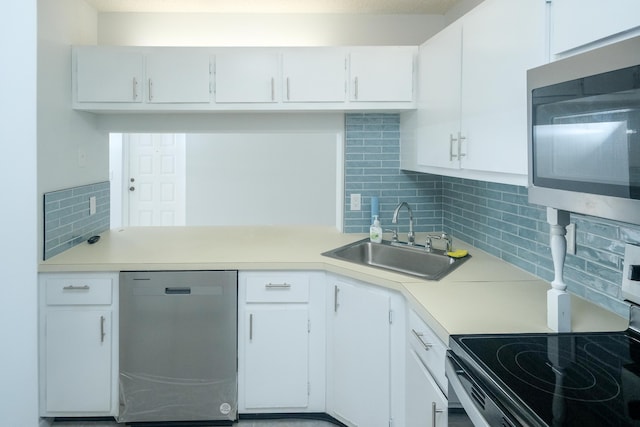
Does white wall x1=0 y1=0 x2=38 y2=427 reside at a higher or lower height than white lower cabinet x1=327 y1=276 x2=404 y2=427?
higher

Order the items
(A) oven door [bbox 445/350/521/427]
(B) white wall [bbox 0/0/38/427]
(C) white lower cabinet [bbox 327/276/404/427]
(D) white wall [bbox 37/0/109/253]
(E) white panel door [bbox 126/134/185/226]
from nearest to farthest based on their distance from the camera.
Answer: (B) white wall [bbox 0/0/38/427]
(A) oven door [bbox 445/350/521/427]
(C) white lower cabinet [bbox 327/276/404/427]
(D) white wall [bbox 37/0/109/253]
(E) white panel door [bbox 126/134/185/226]

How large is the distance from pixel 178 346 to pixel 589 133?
2021 millimetres

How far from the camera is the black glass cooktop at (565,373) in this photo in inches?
37.1

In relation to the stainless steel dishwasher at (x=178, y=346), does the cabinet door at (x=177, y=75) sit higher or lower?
higher

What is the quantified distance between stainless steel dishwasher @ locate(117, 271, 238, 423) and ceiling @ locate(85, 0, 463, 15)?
156 cm

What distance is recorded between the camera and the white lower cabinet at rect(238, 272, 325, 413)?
7.84 ft

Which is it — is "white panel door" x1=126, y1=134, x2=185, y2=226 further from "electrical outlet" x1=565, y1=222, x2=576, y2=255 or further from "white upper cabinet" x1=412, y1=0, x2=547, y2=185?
"electrical outlet" x1=565, y1=222, x2=576, y2=255

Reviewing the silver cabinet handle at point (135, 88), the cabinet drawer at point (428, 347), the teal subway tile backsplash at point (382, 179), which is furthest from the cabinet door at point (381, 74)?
the cabinet drawer at point (428, 347)

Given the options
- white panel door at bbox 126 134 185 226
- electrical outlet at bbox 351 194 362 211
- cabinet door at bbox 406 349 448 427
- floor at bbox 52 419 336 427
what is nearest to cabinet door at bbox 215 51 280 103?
electrical outlet at bbox 351 194 362 211

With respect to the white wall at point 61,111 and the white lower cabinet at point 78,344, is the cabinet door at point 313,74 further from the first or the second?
the white lower cabinet at point 78,344

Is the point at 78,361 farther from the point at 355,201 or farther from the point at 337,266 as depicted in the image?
the point at 355,201

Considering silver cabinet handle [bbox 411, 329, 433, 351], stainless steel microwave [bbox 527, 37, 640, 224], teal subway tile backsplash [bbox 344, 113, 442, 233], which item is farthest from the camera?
teal subway tile backsplash [bbox 344, 113, 442, 233]

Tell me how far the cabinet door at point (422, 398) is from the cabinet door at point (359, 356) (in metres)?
0.24

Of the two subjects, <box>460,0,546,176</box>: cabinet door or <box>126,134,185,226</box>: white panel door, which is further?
<box>126,134,185,226</box>: white panel door
